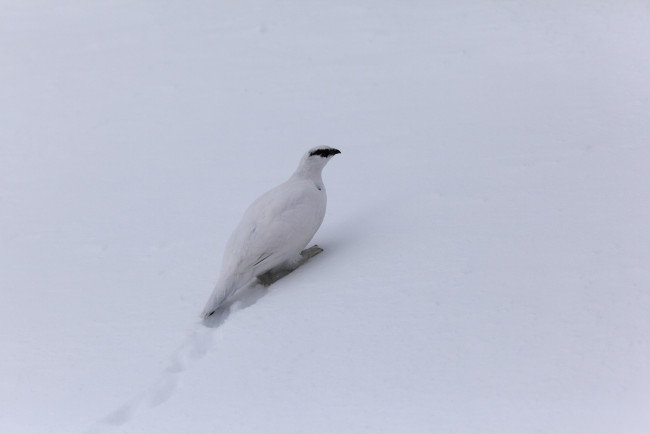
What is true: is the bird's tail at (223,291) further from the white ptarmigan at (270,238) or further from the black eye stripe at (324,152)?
the black eye stripe at (324,152)

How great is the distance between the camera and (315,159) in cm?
411

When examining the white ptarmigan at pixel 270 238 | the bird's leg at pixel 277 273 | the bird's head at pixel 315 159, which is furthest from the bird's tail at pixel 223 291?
the bird's head at pixel 315 159

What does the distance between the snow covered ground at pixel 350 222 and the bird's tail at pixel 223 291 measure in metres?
0.10

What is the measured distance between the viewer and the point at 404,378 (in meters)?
2.96

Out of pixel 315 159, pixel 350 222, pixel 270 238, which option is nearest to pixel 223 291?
pixel 270 238

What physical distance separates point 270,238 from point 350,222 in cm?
90

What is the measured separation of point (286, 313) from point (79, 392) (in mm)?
1088

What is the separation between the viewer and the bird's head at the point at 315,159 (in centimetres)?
410

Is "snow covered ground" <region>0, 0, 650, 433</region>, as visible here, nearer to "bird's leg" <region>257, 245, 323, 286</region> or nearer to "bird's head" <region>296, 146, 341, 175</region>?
"bird's leg" <region>257, 245, 323, 286</region>

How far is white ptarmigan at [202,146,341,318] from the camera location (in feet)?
12.2

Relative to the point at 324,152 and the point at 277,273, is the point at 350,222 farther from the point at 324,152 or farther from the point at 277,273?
the point at 277,273

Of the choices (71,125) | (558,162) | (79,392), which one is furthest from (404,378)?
(71,125)

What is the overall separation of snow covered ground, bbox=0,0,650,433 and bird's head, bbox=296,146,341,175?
507 mm

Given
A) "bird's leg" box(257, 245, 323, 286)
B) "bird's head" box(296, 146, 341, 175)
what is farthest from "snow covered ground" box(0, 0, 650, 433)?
"bird's head" box(296, 146, 341, 175)
